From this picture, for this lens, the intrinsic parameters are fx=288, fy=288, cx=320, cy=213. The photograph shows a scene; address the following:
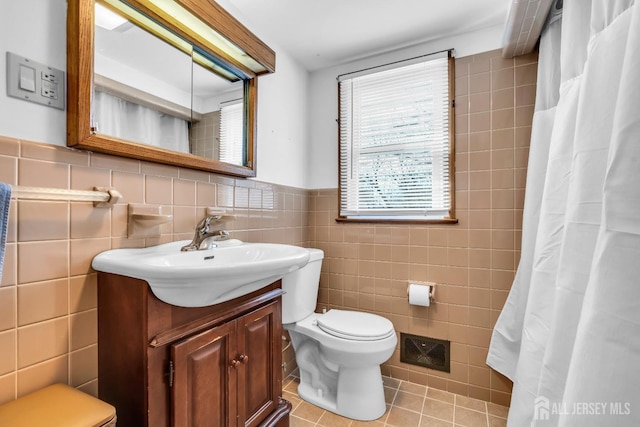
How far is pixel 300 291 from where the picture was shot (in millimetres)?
1666

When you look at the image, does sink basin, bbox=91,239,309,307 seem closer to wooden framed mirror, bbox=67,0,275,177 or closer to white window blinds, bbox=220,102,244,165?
wooden framed mirror, bbox=67,0,275,177

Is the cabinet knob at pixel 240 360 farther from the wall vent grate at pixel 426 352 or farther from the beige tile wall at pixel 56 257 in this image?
the wall vent grate at pixel 426 352

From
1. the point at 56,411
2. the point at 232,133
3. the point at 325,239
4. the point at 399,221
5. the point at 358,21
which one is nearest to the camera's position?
the point at 56,411

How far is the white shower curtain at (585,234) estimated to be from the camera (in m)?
0.53

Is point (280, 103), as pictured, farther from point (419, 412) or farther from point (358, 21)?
point (419, 412)

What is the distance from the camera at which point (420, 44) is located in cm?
181

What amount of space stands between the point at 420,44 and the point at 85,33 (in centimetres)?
171

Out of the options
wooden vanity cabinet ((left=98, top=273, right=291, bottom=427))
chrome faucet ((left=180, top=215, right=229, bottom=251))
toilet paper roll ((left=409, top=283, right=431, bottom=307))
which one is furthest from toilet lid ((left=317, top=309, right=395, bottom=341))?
chrome faucet ((left=180, top=215, right=229, bottom=251))

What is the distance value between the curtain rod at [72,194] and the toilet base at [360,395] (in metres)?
1.37

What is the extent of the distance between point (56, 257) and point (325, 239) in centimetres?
149

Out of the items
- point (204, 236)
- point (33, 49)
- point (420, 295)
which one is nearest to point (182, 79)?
point (33, 49)

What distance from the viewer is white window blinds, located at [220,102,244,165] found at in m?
1.42

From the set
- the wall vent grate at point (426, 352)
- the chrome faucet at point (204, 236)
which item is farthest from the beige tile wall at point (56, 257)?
the wall vent grate at point (426, 352)

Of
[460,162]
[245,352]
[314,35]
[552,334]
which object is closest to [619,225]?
[552,334]
